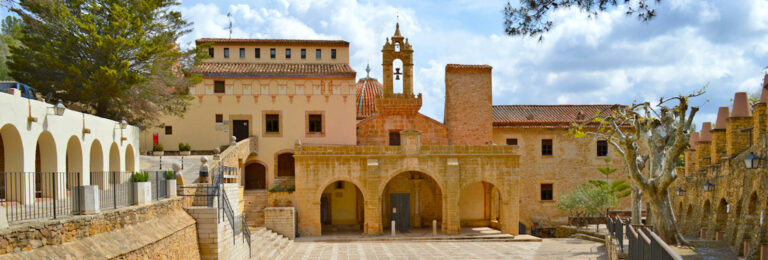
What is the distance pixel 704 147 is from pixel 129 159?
75.9 feet

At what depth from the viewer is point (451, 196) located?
101 ft

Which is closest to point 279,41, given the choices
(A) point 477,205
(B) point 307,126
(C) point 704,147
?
(B) point 307,126

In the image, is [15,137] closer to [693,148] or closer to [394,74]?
[394,74]

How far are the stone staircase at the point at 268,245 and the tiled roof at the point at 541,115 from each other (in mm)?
16468

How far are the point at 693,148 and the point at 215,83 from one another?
2454 cm

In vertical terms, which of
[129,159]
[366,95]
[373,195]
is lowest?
[373,195]

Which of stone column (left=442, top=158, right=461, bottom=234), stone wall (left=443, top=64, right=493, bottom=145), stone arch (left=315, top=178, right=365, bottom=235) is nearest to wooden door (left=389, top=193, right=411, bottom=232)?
stone arch (left=315, top=178, right=365, bottom=235)

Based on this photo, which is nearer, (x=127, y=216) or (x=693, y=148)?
(x=127, y=216)

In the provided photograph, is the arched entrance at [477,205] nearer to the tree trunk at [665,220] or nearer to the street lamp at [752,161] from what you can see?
the tree trunk at [665,220]

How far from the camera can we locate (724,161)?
68.5ft

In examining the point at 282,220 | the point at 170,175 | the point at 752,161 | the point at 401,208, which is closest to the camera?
the point at 752,161

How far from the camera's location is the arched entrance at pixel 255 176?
3450 cm

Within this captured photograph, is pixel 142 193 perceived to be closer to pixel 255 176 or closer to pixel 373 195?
pixel 373 195

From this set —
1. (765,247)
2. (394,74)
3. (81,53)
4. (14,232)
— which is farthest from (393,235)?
(14,232)
